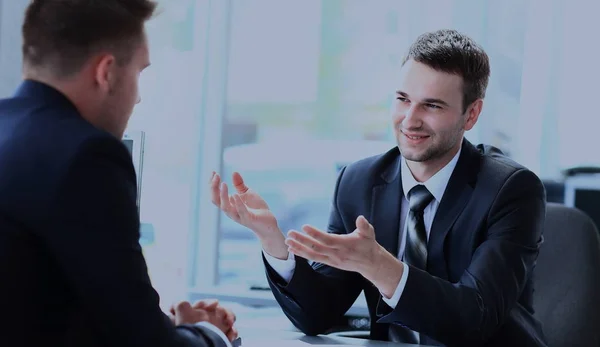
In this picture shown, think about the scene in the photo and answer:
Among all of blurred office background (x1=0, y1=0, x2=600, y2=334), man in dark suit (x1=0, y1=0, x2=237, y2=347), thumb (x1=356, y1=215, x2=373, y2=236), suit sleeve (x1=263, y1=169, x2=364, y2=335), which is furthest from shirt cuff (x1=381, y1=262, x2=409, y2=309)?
blurred office background (x1=0, y1=0, x2=600, y2=334)

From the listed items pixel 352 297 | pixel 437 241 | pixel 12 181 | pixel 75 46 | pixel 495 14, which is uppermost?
pixel 495 14

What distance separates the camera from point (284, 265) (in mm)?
1995

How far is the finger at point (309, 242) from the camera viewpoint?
1.71 m

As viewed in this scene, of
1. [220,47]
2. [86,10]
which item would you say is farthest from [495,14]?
[86,10]

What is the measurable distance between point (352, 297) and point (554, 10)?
8.26 ft

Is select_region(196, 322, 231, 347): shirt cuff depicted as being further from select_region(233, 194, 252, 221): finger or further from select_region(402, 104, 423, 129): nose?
select_region(402, 104, 423, 129): nose

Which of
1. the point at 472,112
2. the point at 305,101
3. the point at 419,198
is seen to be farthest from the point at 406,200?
the point at 305,101

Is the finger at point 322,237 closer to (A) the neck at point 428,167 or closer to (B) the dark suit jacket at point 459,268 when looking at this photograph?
(B) the dark suit jacket at point 459,268

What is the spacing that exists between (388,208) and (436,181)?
0.46 feet

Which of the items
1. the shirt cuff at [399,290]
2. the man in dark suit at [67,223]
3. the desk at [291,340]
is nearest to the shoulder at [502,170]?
the shirt cuff at [399,290]

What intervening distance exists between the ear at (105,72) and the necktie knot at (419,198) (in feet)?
3.38

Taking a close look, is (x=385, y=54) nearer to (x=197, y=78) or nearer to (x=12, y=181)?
(x=197, y=78)

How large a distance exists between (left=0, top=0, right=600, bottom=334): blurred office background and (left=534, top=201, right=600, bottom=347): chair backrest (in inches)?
74.3

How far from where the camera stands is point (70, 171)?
1.11 meters
